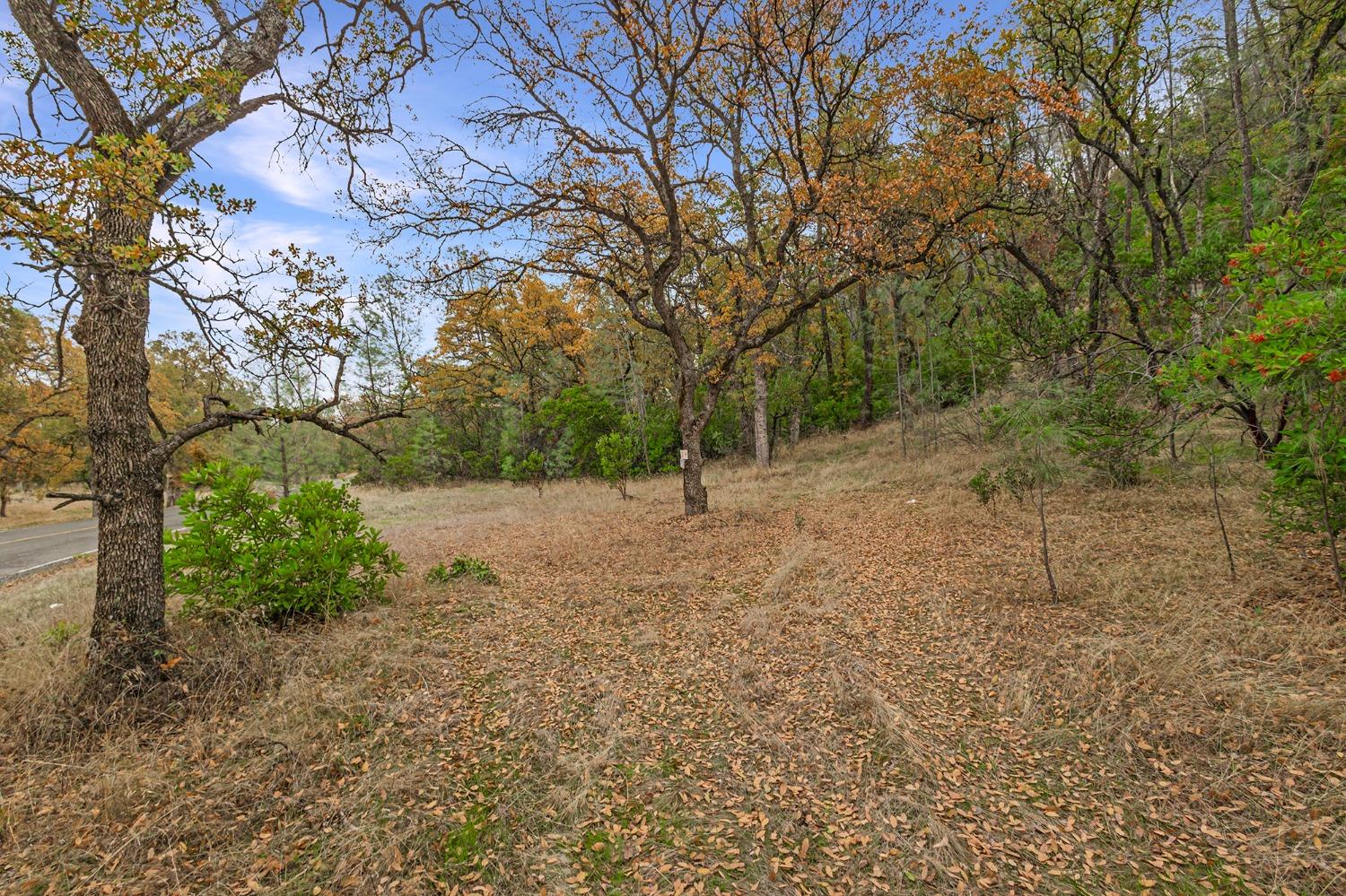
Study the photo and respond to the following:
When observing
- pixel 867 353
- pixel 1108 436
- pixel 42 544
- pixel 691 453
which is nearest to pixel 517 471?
pixel 42 544

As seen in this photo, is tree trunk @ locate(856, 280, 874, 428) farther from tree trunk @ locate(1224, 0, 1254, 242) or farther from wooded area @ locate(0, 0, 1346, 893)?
tree trunk @ locate(1224, 0, 1254, 242)

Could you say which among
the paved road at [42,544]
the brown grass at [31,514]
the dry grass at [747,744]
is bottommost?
the dry grass at [747,744]

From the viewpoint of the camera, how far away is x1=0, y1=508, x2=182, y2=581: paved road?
10.2 meters

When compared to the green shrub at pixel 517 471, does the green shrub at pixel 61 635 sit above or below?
below

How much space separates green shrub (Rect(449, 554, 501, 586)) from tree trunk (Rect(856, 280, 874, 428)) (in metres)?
17.7

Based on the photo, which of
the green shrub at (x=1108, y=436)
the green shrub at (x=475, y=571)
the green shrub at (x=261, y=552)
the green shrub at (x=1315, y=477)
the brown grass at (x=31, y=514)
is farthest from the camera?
the brown grass at (x=31, y=514)

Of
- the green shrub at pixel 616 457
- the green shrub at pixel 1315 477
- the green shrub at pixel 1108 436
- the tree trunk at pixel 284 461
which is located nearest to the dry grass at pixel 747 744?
the green shrub at pixel 1315 477

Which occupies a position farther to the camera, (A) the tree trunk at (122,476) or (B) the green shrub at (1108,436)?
(B) the green shrub at (1108,436)

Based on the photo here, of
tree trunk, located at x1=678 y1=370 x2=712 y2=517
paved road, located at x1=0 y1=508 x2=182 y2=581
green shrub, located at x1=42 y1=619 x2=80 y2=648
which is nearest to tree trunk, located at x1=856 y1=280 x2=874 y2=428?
tree trunk, located at x1=678 y1=370 x2=712 y2=517

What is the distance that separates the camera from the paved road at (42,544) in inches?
403

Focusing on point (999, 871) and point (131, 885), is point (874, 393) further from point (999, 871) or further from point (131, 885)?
point (131, 885)

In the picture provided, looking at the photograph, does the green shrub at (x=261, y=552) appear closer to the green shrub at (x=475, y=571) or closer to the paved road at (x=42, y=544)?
the green shrub at (x=475, y=571)

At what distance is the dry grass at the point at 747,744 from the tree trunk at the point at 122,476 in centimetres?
37

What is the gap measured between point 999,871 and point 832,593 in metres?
3.43
